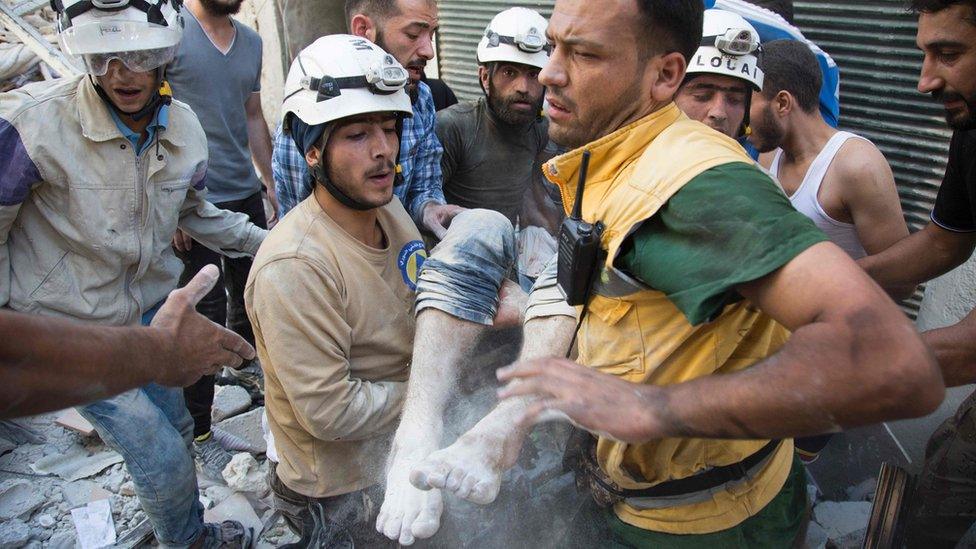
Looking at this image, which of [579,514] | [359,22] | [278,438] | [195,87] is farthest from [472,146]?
[579,514]

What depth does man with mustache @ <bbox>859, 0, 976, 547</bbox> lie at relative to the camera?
211 cm

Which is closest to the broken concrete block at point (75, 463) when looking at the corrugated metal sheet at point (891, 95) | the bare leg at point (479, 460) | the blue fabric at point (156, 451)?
the blue fabric at point (156, 451)

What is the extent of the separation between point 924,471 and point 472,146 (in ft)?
9.19

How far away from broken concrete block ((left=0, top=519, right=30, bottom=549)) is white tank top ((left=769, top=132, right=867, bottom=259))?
435 centimetres

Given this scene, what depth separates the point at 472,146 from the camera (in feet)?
13.1

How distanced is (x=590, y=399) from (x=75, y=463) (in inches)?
161

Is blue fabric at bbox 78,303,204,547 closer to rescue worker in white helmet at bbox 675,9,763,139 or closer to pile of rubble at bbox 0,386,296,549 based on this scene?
pile of rubble at bbox 0,386,296,549

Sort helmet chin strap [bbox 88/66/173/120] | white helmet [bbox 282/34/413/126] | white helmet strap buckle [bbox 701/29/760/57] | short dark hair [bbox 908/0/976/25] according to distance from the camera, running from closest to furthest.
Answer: short dark hair [bbox 908/0/976/25], white helmet [bbox 282/34/413/126], helmet chin strap [bbox 88/66/173/120], white helmet strap buckle [bbox 701/29/760/57]

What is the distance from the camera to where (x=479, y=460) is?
1.65m

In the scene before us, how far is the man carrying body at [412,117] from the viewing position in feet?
11.1

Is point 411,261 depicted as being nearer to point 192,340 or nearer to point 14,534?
point 192,340

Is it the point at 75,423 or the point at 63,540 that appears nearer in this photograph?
the point at 63,540

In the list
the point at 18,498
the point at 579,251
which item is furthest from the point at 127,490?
the point at 579,251

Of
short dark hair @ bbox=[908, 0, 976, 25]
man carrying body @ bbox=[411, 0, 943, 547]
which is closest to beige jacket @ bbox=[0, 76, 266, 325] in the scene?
man carrying body @ bbox=[411, 0, 943, 547]
